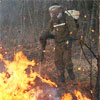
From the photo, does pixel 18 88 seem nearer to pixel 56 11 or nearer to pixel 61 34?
pixel 61 34

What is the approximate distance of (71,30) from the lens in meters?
5.69

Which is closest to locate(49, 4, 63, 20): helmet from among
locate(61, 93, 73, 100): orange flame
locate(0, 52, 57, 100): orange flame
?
locate(0, 52, 57, 100): orange flame

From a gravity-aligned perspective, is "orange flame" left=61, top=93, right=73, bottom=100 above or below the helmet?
below

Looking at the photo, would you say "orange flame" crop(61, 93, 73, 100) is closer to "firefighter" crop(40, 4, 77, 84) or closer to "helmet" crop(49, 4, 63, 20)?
"firefighter" crop(40, 4, 77, 84)

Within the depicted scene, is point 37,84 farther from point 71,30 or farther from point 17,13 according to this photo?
point 17,13

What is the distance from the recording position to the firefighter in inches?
226

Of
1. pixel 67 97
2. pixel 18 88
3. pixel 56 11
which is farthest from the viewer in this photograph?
pixel 56 11

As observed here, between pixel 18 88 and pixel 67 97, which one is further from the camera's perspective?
pixel 18 88

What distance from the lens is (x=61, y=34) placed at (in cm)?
584

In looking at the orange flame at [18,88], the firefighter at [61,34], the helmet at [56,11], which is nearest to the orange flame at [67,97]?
the orange flame at [18,88]

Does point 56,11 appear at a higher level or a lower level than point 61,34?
higher

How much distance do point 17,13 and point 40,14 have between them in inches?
79.6

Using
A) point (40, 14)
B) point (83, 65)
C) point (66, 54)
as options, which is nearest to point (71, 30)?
point (66, 54)

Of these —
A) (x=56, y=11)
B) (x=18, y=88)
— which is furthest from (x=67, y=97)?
(x=56, y=11)
